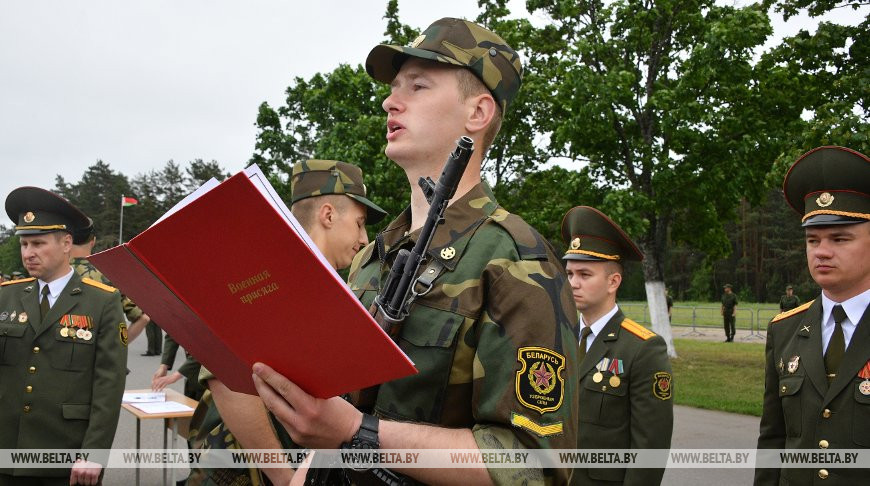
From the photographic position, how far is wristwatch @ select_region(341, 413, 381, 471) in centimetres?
169

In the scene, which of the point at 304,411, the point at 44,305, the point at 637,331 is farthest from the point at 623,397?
the point at 44,305

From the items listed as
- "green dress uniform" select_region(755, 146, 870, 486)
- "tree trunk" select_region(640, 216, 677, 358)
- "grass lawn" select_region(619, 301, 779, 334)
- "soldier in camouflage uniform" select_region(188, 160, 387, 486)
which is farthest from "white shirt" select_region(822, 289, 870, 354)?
"grass lawn" select_region(619, 301, 779, 334)

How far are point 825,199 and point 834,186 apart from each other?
3.5 inches

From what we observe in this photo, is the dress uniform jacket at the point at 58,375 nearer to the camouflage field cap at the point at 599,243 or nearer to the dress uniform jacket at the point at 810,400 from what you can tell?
the camouflage field cap at the point at 599,243

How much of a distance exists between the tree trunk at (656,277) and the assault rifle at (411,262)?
16893 mm

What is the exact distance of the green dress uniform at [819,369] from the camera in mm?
3291

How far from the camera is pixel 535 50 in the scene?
1955cm

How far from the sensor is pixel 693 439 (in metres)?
9.45

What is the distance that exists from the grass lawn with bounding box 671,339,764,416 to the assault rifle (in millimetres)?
11079

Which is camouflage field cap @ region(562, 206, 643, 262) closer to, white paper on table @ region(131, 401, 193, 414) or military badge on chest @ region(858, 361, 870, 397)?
military badge on chest @ region(858, 361, 870, 397)

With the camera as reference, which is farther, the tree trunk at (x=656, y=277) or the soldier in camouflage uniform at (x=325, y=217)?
the tree trunk at (x=656, y=277)

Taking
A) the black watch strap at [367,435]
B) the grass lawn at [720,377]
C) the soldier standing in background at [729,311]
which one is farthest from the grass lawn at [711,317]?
the black watch strap at [367,435]

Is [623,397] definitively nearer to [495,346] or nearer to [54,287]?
[495,346]

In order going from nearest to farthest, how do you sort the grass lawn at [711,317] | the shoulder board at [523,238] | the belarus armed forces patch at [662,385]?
the shoulder board at [523,238]
the belarus armed forces patch at [662,385]
the grass lawn at [711,317]
